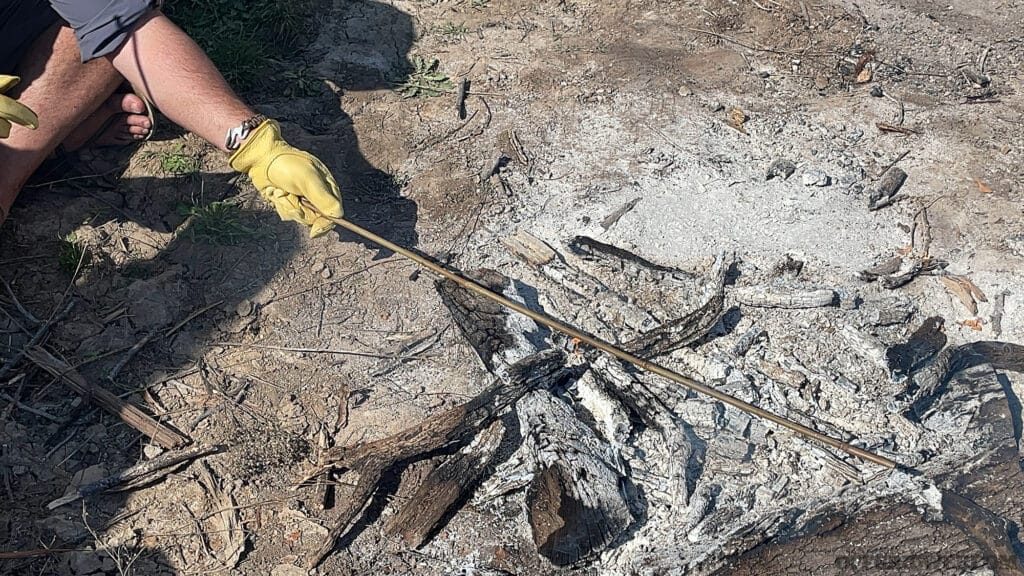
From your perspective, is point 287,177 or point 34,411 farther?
point 287,177

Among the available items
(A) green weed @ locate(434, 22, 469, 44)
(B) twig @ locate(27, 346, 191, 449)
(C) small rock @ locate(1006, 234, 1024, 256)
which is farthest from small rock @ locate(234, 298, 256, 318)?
(C) small rock @ locate(1006, 234, 1024, 256)

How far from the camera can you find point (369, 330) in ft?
11.4

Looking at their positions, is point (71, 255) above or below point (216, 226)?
above

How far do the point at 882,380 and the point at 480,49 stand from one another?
3.28m

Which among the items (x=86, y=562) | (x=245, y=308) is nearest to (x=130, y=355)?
(x=245, y=308)

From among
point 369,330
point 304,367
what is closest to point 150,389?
point 304,367

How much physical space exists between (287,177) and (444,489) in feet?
5.45

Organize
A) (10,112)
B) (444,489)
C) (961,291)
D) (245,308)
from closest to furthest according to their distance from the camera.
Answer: (444,489)
(10,112)
(245,308)
(961,291)

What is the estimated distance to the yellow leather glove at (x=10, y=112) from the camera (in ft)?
9.82

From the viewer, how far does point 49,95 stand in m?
3.65

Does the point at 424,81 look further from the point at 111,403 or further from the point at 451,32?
the point at 111,403

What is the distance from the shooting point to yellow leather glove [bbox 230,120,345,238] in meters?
3.47

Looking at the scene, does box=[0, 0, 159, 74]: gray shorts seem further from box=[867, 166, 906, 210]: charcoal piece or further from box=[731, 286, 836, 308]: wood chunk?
box=[867, 166, 906, 210]: charcoal piece

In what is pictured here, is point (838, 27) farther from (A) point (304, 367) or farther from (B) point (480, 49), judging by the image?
(A) point (304, 367)
